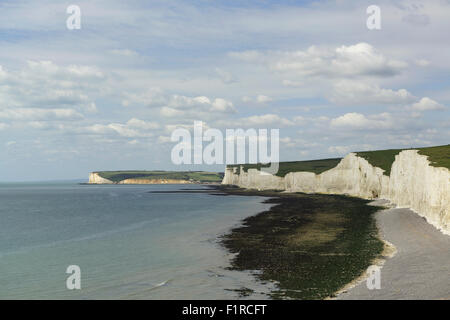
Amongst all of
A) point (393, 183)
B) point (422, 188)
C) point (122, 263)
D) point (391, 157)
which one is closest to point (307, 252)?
point (122, 263)

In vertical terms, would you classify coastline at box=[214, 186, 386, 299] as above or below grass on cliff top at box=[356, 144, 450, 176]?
below

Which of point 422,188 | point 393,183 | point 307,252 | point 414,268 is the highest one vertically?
point 422,188

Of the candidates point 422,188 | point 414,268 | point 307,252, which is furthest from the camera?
point 422,188

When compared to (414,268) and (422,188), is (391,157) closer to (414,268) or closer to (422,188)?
(422,188)

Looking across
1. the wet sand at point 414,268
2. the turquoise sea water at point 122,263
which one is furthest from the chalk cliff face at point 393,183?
the turquoise sea water at point 122,263

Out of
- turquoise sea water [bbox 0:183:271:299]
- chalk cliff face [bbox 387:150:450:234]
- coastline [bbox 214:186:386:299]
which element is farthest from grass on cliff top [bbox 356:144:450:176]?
turquoise sea water [bbox 0:183:271:299]

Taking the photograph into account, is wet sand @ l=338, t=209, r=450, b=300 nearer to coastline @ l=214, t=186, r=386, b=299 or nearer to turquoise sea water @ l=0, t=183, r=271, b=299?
coastline @ l=214, t=186, r=386, b=299
